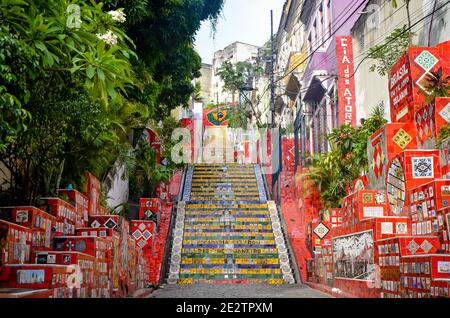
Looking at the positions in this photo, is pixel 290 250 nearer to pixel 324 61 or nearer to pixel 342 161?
pixel 342 161

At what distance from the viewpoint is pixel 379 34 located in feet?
49.3

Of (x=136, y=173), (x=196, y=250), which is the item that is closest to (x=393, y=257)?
(x=196, y=250)

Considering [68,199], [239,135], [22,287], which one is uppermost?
[239,135]

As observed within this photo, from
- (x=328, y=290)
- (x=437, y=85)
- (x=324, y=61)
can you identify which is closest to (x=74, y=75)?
(x=437, y=85)

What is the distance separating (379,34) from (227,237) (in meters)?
7.58

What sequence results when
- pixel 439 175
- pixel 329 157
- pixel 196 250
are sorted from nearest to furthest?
pixel 439 175
pixel 329 157
pixel 196 250

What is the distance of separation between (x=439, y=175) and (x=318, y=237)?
596cm

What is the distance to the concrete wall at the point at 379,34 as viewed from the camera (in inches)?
457

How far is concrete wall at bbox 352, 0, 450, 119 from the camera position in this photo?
1161cm

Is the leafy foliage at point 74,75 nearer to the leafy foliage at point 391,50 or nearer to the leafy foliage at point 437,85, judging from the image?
the leafy foliage at point 391,50

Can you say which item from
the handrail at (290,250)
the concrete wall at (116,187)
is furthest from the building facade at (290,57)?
the concrete wall at (116,187)

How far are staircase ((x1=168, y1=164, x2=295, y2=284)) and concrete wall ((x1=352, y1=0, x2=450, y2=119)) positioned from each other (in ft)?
16.0
